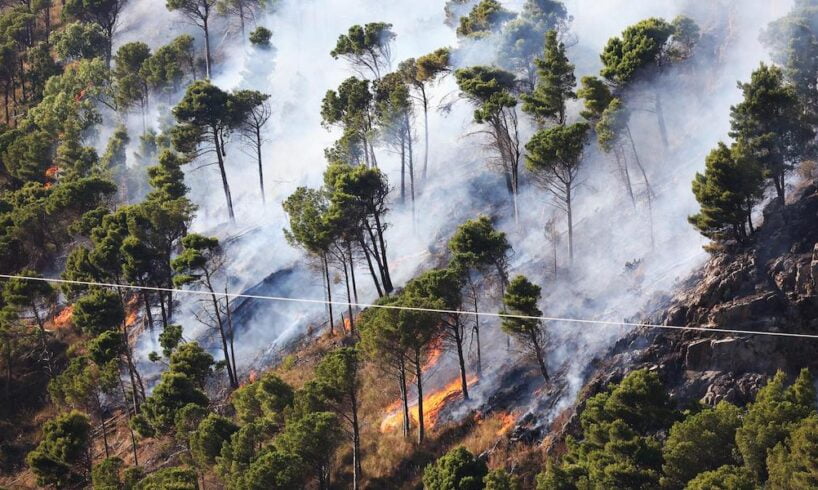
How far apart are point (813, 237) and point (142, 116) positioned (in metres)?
65.6

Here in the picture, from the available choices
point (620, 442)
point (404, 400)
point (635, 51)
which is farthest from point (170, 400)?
point (635, 51)

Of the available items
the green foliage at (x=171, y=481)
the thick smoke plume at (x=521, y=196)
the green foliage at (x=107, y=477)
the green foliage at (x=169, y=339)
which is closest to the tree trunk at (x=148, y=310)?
the thick smoke plume at (x=521, y=196)

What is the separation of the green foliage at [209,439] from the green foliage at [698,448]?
62.9ft

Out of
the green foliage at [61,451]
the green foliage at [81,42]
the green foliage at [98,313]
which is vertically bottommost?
the green foliage at [61,451]

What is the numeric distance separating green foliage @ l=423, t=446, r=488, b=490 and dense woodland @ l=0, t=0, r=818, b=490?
0.09 meters

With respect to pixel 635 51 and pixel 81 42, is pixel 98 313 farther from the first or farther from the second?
pixel 81 42

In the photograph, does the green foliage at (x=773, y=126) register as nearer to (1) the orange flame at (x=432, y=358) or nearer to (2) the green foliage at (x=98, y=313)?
(1) the orange flame at (x=432, y=358)

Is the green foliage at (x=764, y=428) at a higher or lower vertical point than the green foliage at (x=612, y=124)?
lower

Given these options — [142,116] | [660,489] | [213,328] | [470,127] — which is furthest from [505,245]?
[142,116]

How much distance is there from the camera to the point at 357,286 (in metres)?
55.5

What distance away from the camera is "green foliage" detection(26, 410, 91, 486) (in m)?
40.6

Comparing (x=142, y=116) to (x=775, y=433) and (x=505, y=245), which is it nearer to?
(x=505, y=245)

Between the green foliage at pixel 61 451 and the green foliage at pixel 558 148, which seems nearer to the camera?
the green foliage at pixel 61 451

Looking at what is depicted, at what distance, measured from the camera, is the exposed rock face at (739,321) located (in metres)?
32.1
